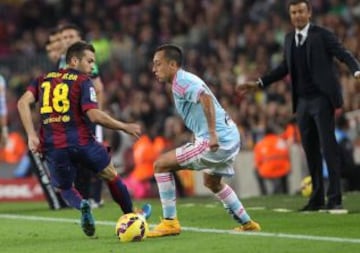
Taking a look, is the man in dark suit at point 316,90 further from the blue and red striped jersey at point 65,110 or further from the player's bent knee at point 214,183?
the blue and red striped jersey at point 65,110

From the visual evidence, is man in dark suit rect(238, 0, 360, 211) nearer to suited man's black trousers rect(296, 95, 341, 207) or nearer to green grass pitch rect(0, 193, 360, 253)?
suited man's black trousers rect(296, 95, 341, 207)

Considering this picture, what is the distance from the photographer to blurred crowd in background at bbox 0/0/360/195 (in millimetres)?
22703

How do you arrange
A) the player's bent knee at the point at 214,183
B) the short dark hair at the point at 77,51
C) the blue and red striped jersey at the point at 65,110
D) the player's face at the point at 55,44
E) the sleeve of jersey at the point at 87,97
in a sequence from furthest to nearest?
the player's face at the point at 55,44
the short dark hair at the point at 77,51
the blue and red striped jersey at the point at 65,110
the sleeve of jersey at the point at 87,97
the player's bent knee at the point at 214,183

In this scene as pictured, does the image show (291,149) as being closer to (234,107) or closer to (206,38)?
(234,107)

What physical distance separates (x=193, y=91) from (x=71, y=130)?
1.39m

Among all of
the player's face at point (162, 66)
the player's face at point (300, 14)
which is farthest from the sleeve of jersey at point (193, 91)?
the player's face at point (300, 14)

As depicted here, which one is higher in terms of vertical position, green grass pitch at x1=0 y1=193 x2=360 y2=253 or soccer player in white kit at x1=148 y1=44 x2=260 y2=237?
soccer player in white kit at x1=148 y1=44 x2=260 y2=237

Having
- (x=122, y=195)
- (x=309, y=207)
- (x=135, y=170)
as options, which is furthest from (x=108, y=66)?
(x=122, y=195)

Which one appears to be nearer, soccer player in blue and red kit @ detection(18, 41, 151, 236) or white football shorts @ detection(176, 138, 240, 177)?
white football shorts @ detection(176, 138, 240, 177)

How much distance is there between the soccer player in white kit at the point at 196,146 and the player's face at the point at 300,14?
259 centimetres

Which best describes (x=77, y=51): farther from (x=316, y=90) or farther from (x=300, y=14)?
(x=316, y=90)

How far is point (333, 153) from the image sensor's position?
13.4 meters

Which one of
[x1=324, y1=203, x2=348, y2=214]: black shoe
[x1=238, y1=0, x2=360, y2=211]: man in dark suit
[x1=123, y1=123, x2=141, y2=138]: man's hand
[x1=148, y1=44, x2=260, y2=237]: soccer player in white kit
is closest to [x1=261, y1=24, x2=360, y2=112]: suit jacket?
[x1=238, y1=0, x2=360, y2=211]: man in dark suit

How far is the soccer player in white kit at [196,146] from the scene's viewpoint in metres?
10.9
